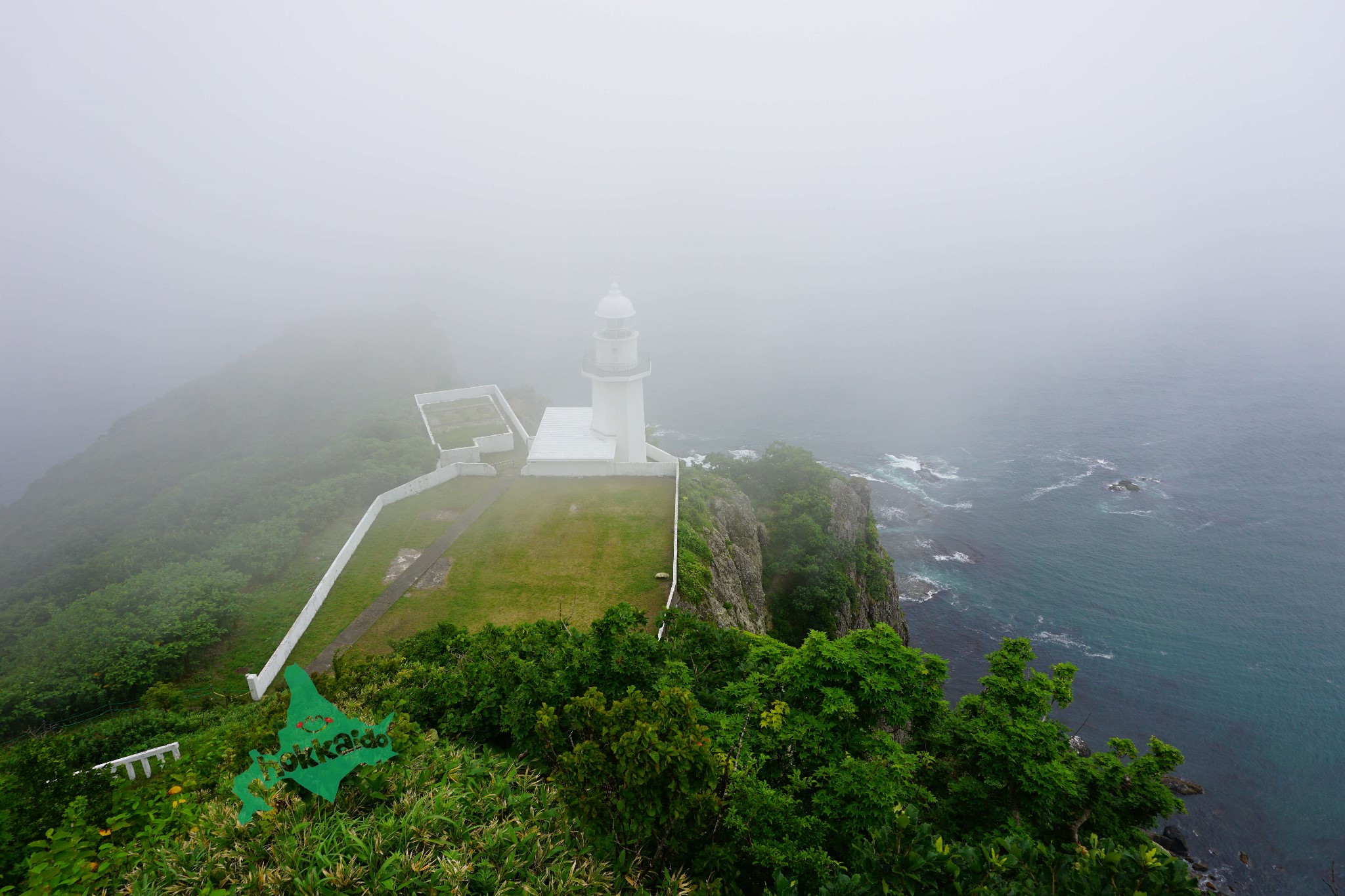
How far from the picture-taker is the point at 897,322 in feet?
355

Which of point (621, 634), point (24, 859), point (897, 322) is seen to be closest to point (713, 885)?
point (621, 634)

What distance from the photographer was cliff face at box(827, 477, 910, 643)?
38.1 m

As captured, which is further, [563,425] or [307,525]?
[563,425]

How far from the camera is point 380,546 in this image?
90.1 ft

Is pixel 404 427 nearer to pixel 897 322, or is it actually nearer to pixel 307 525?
pixel 307 525

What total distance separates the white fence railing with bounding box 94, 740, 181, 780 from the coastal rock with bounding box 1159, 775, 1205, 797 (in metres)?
39.4

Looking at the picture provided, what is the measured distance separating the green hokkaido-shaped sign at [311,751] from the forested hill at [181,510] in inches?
586

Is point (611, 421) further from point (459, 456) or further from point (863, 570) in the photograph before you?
point (863, 570)

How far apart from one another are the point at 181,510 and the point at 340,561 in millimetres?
16248

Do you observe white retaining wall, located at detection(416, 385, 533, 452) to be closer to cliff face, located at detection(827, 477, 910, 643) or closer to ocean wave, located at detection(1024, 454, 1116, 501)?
cliff face, located at detection(827, 477, 910, 643)

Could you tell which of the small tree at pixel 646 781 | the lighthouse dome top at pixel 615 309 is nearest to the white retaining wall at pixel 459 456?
the lighthouse dome top at pixel 615 309

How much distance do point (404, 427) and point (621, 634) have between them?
31.7m

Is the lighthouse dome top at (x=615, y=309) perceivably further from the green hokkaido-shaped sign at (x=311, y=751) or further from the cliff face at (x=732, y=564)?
the green hokkaido-shaped sign at (x=311, y=751)

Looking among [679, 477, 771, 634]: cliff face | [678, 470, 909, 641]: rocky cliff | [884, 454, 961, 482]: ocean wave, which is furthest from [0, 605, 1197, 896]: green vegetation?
[884, 454, 961, 482]: ocean wave
